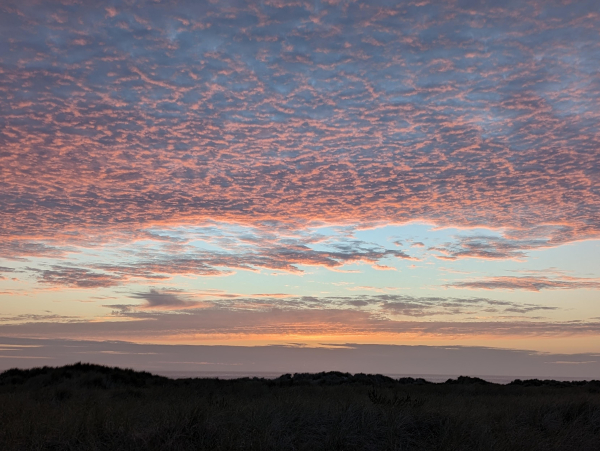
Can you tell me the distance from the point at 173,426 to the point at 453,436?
5.55m

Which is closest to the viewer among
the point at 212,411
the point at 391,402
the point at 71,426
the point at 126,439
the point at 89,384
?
the point at 126,439

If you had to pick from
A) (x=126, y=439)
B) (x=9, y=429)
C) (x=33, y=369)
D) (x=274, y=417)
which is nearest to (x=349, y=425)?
(x=274, y=417)

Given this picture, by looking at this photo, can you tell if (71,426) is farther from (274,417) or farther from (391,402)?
(391,402)

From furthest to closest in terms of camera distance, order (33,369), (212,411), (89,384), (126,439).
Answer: (33,369) < (89,384) < (212,411) < (126,439)

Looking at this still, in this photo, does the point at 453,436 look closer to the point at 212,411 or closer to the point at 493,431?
the point at 493,431

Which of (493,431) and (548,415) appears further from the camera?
(548,415)

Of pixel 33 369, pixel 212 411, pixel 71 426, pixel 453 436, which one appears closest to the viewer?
pixel 71 426

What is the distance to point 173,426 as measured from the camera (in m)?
9.39

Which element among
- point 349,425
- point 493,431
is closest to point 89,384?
point 349,425

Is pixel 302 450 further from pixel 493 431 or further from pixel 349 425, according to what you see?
pixel 493 431

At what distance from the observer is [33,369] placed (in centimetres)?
2738

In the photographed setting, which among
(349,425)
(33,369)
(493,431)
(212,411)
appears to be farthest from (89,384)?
(493,431)

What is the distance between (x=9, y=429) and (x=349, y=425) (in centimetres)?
646

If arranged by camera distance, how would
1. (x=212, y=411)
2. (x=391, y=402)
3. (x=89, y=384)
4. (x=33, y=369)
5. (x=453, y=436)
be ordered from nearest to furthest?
(x=453, y=436) → (x=212, y=411) → (x=391, y=402) → (x=89, y=384) → (x=33, y=369)
